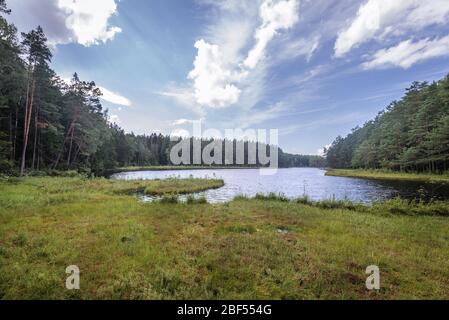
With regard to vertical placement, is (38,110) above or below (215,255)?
above

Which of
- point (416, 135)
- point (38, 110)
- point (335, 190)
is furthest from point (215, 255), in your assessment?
point (416, 135)

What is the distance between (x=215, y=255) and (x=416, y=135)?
57.4 meters

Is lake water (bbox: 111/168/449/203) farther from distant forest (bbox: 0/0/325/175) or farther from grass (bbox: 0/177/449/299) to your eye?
distant forest (bbox: 0/0/325/175)

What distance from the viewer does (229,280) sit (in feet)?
18.8

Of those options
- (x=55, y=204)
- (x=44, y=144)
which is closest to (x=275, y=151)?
(x=44, y=144)

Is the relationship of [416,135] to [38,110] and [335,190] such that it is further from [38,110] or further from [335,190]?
[38,110]

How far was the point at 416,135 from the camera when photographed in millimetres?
48375

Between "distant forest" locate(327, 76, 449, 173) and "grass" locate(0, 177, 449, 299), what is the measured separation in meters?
38.5

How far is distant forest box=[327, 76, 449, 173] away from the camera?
40.8 metres

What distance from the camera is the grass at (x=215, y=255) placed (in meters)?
5.32

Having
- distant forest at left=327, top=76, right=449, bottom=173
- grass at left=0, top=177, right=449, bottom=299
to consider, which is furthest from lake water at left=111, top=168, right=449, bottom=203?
distant forest at left=327, top=76, right=449, bottom=173

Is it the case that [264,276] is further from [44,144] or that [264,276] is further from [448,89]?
[448,89]

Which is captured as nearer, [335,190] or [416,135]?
[335,190]

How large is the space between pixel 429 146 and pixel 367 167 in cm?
3519
